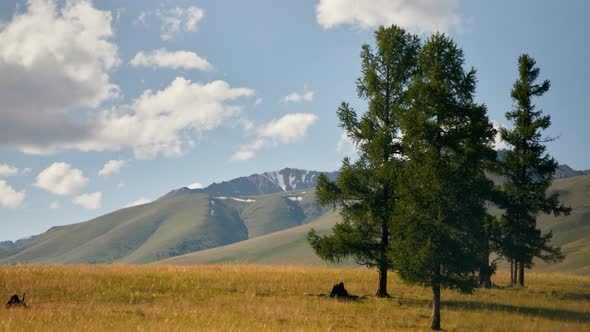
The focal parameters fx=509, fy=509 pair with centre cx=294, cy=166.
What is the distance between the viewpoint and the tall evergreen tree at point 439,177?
66.4 ft

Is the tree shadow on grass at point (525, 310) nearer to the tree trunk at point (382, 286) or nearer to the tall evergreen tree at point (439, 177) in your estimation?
the tree trunk at point (382, 286)

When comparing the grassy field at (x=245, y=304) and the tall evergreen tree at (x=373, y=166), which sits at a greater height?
the tall evergreen tree at (x=373, y=166)

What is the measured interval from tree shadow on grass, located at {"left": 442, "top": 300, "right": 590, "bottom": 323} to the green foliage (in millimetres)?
3357

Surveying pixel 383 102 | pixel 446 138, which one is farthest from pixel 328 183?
pixel 446 138

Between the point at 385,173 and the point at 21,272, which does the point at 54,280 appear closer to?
the point at 21,272

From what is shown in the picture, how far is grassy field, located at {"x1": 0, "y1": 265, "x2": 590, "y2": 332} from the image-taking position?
15945 millimetres

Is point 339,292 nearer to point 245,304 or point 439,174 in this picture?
point 245,304

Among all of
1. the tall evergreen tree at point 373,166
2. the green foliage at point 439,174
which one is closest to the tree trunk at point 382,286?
the tall evergreen tree at point 373,166

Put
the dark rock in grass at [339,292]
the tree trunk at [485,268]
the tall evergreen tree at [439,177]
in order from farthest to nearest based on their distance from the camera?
the tree trunk at [485,268], the dark rock in grass at [339,292], the tall evergreen tree at [439,177]

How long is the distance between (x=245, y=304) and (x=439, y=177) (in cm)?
963

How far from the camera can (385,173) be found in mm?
25578

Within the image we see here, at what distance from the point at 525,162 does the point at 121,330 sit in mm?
32257

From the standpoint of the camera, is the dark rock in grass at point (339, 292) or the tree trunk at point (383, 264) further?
the tree trunk at point (383, 264)

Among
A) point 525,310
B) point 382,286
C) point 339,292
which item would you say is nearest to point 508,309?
point 525,310
